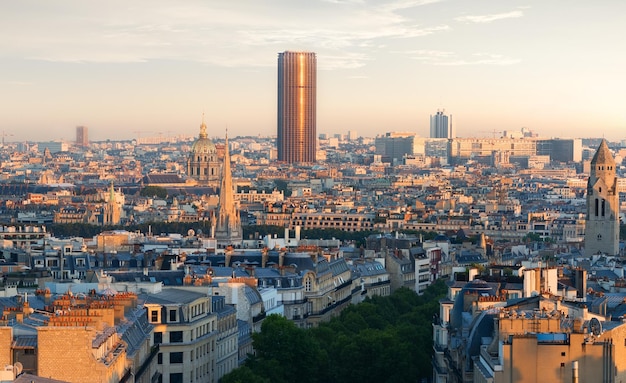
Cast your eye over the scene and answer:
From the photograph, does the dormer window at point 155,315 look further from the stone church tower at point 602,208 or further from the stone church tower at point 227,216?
the stone church tower at point 227,216

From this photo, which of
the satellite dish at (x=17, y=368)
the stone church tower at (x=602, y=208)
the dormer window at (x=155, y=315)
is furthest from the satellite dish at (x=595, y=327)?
the stone church tower at (x=602, y=208)

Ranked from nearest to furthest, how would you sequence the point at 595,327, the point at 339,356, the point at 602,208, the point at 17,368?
the point at 17,368, the point at 595,327, the point at 339,356, the point at 602,208

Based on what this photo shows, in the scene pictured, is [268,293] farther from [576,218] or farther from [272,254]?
[576,218]

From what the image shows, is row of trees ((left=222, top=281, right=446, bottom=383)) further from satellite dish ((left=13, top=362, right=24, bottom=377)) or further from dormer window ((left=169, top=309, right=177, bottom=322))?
satellite dish ((left=13, top=362, right=24, bottom=377))

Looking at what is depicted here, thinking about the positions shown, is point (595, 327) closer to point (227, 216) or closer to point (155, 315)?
point (155, 315)

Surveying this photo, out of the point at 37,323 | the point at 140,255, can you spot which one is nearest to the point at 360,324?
the point at 140,255

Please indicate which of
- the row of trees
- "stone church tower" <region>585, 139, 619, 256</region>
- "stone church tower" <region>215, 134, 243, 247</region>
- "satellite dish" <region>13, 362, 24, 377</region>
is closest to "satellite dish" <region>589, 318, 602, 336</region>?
"satellite dish" <region>13, 362, 24, 377</region>

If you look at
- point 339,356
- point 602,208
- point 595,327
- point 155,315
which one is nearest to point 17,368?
point 595,327

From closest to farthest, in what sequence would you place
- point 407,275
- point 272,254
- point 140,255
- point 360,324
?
1. point 360,324
2. point 272,254
3. point 140,255
4. point 407,275
